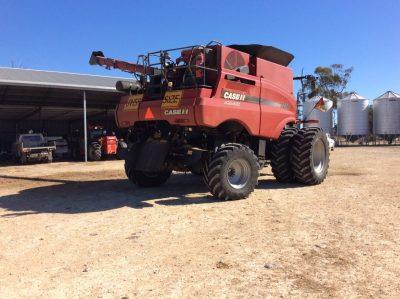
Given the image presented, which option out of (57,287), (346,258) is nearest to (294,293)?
(346,258)

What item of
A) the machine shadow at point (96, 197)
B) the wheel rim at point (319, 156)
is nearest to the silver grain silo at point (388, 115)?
the wheel rim at point (319, 156)

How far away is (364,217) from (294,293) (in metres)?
3.61

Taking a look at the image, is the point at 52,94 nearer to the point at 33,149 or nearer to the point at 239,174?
the point at 33,149

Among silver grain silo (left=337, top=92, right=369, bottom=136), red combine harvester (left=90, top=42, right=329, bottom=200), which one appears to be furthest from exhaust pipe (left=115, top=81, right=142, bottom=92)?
silver grain silo (left=337, top=92, right=369, bottom=136)

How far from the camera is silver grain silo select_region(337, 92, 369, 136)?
42219mm

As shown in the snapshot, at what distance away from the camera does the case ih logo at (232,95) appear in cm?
888

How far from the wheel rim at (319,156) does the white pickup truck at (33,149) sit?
16.2m

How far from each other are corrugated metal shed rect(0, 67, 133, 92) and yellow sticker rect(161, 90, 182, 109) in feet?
45.4

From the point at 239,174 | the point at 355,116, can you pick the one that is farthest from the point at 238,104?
the point at 355,116

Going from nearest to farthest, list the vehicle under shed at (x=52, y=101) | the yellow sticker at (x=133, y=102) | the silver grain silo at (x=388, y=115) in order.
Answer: the yellow sticker at (x=133, y=102)
the vehicle under shed at (x=52, y=101)
the silver grain silo at (x=388, y=115)

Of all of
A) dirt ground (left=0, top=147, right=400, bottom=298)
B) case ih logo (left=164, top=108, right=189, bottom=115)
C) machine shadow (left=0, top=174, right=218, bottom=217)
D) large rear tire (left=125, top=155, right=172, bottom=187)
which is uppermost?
case ih logo (left=164, top=108, right=189, bottom=115)

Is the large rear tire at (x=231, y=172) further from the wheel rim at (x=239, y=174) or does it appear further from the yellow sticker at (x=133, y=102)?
the yellow sticker at (x=133, y=102)

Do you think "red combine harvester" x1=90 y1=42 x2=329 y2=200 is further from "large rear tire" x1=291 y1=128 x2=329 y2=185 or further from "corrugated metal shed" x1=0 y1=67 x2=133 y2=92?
"corrugated metal shed" x1=0 y1=67 x2=133 y2=92

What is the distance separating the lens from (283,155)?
1103 cm
